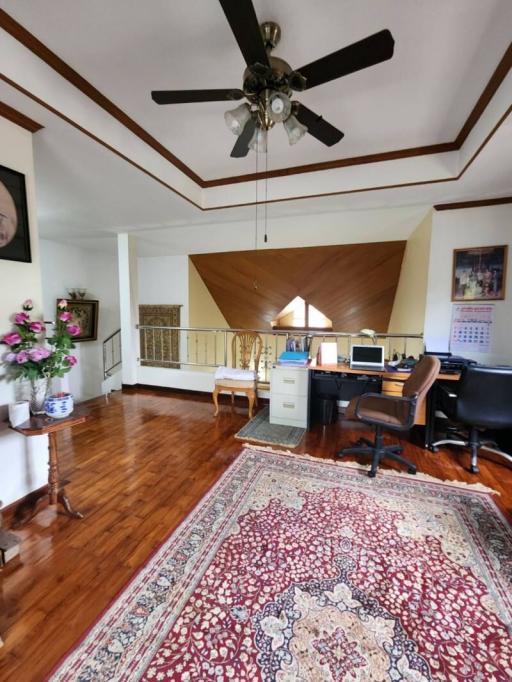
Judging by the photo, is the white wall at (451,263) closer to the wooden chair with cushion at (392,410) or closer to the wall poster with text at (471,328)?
the wall poster with text at (471,328)

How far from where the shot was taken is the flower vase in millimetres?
1950

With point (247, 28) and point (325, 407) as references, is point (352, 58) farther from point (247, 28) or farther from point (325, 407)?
point (325, 407)

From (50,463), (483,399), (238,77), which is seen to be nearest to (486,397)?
(483,399)

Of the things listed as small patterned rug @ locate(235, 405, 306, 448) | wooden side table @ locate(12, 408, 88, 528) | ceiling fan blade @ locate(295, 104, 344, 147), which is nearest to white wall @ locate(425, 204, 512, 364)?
small patterned rug @ locate(235, 405, 306, 448)

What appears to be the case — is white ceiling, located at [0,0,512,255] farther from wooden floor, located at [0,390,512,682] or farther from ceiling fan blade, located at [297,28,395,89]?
wooden floor, located at [0,390,512,682]

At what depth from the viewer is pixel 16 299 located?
6.44ft

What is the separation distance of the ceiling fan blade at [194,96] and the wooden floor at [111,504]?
247cm

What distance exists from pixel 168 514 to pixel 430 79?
10.6 ft

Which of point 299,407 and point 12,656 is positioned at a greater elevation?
point 299,407

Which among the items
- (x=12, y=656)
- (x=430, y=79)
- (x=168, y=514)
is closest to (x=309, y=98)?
(x=430, y=79)

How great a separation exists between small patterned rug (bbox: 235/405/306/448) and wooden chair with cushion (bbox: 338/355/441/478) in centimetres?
54

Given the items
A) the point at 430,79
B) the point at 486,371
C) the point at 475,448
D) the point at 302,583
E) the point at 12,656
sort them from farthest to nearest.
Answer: the point at 475,448 < the point at 486,371 < the point at 430,79 < the point at 302,583 < the point at 12,656

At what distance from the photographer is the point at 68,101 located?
185cm

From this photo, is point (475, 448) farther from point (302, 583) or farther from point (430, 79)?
point (430, 79)
